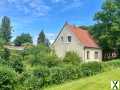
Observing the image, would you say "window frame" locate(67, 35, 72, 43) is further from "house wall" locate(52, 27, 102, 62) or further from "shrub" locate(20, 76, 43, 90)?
"shrub" locate(20, 76, 43, 90)

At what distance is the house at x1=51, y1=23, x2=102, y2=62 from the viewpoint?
5791 cm

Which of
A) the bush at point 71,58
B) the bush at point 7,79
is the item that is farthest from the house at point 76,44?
the bush at point 7,79

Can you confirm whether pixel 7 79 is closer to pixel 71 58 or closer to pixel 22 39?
pixel 71 58

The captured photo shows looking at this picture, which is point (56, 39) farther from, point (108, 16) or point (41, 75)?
point (41, 75)

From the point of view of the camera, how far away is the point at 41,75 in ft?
103

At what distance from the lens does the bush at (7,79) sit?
87.1 ft

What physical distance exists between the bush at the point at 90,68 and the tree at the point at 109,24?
17.1 m

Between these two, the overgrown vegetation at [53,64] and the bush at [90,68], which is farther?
the bush at [90,68]

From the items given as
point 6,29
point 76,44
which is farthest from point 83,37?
point 6,29

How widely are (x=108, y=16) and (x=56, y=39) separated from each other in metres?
10.1

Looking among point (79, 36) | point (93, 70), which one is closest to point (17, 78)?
point (93, 70)

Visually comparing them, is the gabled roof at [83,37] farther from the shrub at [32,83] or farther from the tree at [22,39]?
the tree at [22,39]

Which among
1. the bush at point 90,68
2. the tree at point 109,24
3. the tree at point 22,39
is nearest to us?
the bush at point 90,68

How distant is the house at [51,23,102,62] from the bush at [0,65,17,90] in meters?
31.0
